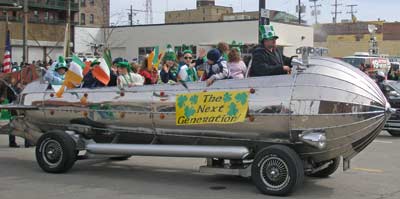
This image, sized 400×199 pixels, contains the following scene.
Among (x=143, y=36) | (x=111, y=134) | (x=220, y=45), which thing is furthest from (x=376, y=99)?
(x=143, y=36)

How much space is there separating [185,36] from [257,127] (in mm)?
41207

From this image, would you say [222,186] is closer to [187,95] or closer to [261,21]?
[187,95]

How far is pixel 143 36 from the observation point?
51.4 metres

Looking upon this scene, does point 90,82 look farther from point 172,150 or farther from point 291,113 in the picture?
point 291,113

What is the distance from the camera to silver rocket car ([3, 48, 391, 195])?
775 centimetres

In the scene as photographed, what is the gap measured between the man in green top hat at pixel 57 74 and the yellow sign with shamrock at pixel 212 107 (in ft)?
8.95

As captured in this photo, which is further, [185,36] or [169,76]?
[185,36]

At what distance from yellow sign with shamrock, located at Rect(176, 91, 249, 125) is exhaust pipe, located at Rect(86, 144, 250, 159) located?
0.37 meters

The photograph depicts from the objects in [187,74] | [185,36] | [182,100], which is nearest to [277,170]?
[182,100]

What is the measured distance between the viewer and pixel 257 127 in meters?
8.05

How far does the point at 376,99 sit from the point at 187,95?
263cm

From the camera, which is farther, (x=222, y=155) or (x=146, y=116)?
(x=146, y=116)

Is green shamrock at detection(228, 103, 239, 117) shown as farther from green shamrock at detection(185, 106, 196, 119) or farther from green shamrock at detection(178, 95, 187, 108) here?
green shamrock at detection(178, 95, 187, 108)

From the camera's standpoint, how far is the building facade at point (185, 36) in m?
45.9
